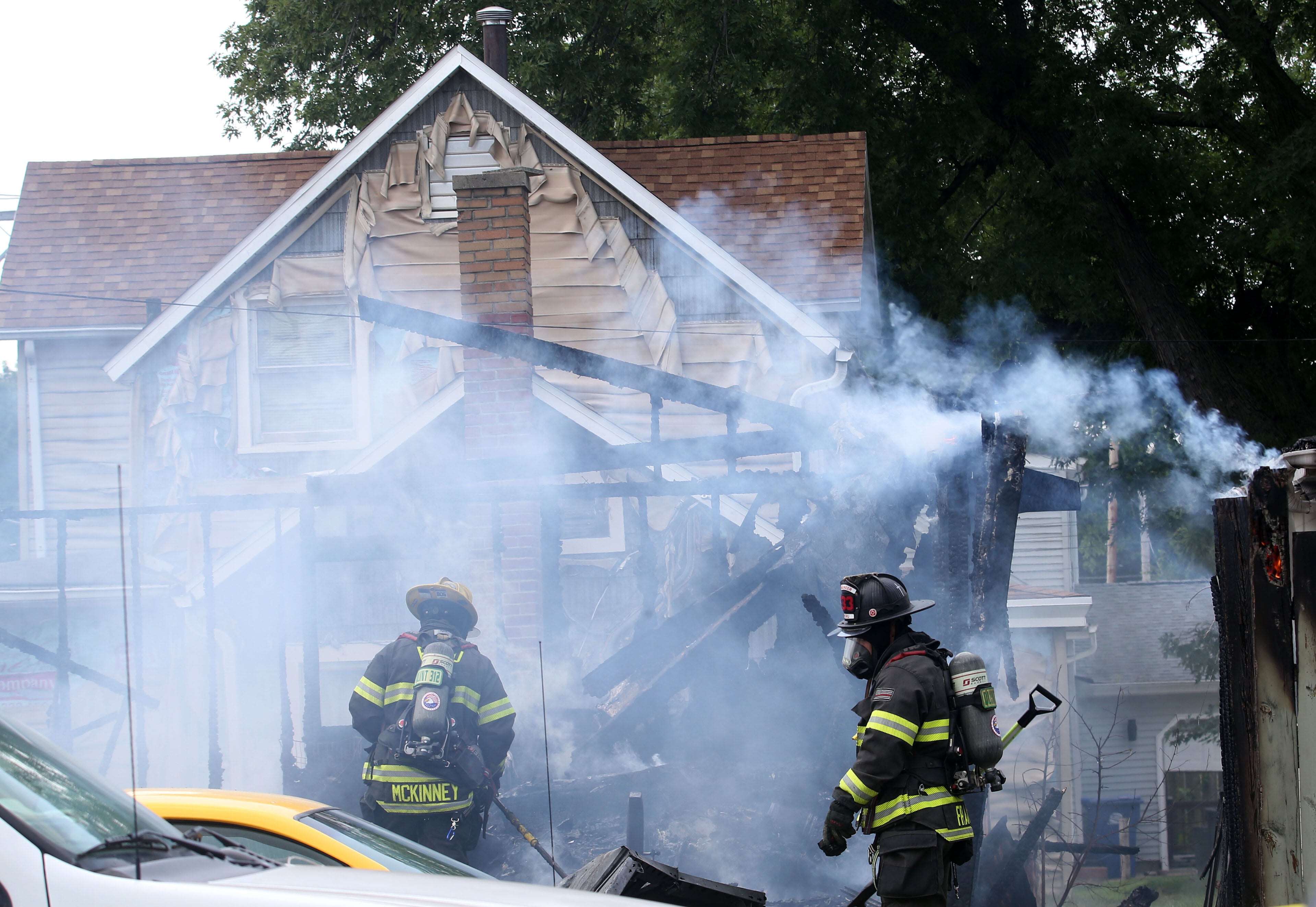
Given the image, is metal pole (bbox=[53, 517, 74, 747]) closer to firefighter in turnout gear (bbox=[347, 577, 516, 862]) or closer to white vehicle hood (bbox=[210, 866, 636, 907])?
firefighter in turnout gear (bbox=[347, 577, 516, 862])

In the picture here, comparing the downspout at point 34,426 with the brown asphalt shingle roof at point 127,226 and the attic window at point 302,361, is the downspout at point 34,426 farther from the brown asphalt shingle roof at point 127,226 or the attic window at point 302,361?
the attic window at point 302,361

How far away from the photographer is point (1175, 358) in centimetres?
1272

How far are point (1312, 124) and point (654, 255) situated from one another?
674 cm

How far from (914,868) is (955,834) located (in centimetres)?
21

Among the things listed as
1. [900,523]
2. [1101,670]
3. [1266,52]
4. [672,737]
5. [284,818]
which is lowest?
[1101,670]

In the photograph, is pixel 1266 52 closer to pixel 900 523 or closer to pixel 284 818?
pixel 900 523

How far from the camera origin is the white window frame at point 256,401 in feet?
38.3

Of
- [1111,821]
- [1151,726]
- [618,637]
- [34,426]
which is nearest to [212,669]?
[618,637]

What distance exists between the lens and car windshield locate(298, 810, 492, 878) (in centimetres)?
337

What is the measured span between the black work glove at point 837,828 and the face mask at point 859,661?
0.57 meters

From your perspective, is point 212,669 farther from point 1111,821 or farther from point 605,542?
point 1111,821

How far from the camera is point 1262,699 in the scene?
4684 mm

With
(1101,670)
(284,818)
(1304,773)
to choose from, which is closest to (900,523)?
(1304,773)

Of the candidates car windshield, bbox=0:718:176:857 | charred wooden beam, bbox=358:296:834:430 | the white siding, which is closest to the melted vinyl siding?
the white siding
